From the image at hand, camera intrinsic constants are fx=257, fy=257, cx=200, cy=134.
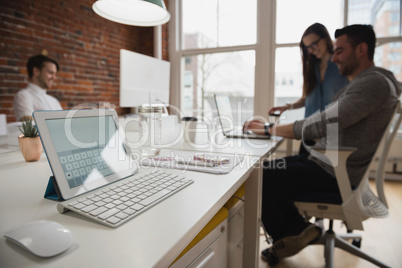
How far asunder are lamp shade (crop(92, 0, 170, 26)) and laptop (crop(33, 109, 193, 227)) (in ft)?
2.95

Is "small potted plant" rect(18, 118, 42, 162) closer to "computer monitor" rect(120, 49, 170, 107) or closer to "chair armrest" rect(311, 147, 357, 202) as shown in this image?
"computer monitor" rect(120, 49, 170, 107)

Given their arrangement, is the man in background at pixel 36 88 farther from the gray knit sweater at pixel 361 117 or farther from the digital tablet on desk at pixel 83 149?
the gray knit sweater at pixel 361 117

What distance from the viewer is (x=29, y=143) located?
103cm

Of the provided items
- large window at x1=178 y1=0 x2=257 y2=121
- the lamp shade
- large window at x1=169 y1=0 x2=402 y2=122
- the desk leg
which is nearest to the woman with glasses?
the desk leg

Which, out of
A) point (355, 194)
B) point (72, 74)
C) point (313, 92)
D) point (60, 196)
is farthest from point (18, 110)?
point (355, 194)

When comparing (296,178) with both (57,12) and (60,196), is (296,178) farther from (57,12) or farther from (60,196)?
(57,12)

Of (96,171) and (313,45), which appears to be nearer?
(96,171)

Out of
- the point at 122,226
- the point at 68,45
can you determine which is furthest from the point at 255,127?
the point at 68,45

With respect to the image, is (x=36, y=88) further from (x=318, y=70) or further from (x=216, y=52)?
(x=318, y=70)

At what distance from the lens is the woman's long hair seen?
5.52 ft

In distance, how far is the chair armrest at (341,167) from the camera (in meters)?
1.15

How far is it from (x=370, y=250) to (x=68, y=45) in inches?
151

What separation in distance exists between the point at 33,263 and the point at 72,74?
352 cm

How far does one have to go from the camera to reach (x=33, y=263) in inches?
15.8
